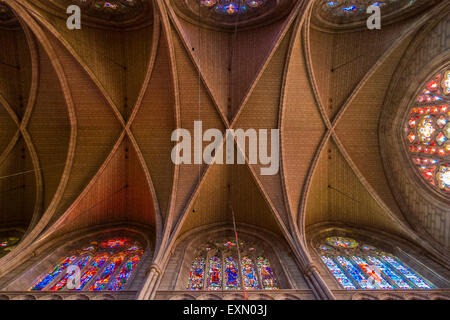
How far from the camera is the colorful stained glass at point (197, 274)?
899cm

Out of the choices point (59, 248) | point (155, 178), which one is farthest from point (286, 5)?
point (59, 248)

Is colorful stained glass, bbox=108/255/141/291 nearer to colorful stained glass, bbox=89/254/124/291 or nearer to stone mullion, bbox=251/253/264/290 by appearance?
colorful stained glass, bbox=89/254/124/291

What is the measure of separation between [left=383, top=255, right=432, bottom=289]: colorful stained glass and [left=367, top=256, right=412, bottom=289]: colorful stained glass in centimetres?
30

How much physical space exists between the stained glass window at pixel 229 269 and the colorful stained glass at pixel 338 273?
86.5 inches

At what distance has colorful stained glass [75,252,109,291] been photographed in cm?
920

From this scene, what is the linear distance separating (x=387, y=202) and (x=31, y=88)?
17.3m

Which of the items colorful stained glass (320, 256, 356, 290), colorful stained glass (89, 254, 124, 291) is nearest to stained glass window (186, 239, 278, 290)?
colorful stained glass (320, 256, 356, 290)

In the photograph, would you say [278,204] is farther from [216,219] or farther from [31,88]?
[31,88]

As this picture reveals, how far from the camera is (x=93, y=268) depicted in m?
10.1

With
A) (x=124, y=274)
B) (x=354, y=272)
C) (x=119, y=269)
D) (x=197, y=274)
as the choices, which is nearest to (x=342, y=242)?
(x=354, y=272)

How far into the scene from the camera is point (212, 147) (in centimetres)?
1285

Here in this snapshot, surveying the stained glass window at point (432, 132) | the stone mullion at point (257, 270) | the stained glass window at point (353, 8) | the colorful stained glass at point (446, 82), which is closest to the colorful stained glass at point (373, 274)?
the stone mullion at point (257, 270)

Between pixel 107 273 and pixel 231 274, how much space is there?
4.64 metres

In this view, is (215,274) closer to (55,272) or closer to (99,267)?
(99,267)
